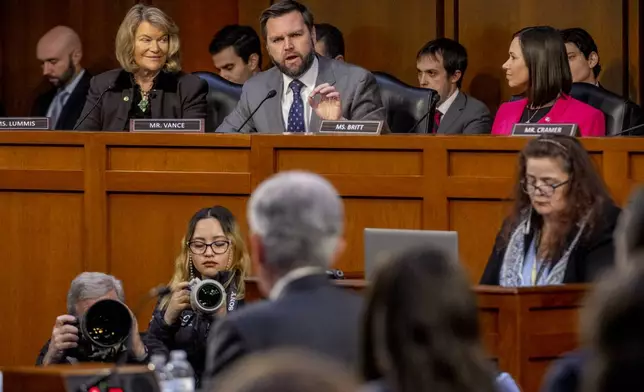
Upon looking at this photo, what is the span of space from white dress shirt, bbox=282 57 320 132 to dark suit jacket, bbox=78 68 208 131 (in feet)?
1.66

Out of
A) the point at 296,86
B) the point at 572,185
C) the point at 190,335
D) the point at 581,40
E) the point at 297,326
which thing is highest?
the point at 581,40

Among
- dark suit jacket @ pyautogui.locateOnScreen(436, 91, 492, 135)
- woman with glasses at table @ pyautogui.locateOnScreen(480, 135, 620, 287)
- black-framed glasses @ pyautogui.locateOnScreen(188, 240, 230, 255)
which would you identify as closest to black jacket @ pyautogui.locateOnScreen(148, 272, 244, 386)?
black-framed glasses @ pyautogui.locateOnScreen(188, 240, 230, 255)

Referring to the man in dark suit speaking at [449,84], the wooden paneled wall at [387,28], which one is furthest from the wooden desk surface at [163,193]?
the wooden paneled wall at [387,28]

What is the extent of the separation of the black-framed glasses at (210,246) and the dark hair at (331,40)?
8.93ft

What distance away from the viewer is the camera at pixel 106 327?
3965 mm

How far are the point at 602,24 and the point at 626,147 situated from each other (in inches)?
126

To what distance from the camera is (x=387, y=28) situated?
8805 millimetres

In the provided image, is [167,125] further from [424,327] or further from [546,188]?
[424,327]

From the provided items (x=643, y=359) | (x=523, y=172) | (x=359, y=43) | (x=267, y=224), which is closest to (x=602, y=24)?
(x=359, y=43)

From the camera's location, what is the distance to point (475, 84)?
8.49 m

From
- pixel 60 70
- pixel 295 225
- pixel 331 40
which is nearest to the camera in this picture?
pixel 295 225

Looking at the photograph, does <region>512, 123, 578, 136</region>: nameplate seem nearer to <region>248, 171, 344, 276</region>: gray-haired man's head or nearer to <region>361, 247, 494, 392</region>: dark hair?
<region>248, 171, 344, 276</region>: gray-haired man's head

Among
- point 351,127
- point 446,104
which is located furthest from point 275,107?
point 446,104

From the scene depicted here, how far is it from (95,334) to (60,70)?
486 cm
